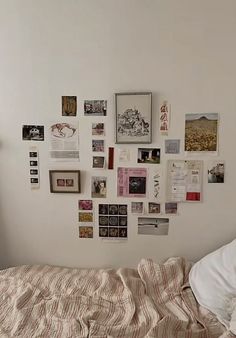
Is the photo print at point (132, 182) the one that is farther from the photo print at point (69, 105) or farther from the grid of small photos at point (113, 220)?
the photo print at point (69, 105)

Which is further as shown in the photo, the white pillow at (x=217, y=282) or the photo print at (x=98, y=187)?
the photo print at (x=98, y=187)

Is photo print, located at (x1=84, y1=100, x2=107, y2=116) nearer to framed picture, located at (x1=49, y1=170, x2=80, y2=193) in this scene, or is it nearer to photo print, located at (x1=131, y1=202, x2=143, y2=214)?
framed picture, located at (x1=49, y1=170, x2=80, y2=193)

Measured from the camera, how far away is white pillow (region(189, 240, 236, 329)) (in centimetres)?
158

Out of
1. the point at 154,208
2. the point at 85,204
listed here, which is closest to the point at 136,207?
the point at 154,208

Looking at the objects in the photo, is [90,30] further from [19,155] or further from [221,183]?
[221,183]

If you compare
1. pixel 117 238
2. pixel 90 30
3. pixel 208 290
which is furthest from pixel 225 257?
pixel 90 30

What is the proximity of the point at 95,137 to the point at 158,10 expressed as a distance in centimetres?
82

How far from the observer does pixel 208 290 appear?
167 centimetres

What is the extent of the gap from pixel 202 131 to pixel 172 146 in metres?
0.20

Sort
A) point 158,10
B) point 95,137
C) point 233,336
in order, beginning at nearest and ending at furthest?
point 233,336 < point 158,10 < point 95,137

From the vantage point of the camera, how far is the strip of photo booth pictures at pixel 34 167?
6.88 ft

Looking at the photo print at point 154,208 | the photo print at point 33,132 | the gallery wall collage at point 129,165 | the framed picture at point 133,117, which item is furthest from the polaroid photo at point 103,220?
the photo print at point 33,132

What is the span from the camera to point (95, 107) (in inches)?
79.0

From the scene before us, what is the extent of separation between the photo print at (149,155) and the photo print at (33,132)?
631 millimetres
